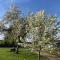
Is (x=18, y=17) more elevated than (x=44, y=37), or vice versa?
(x=18, y=17)

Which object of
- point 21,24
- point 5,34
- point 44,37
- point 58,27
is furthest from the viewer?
point 5,34

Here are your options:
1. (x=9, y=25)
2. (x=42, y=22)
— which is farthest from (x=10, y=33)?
(x=42, y=22)

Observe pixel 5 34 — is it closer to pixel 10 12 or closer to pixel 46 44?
pixel 10 12

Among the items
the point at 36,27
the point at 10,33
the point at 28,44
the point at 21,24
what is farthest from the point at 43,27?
the point at 10,33

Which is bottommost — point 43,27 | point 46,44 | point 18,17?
point 46,44

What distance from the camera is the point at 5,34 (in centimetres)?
4591

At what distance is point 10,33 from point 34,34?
77.3ft

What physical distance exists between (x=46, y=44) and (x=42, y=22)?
275 centimetres

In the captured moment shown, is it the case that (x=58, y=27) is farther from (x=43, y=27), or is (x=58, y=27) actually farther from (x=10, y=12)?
(x=10, y=12)

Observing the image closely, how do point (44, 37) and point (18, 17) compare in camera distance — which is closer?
point (44, 37)

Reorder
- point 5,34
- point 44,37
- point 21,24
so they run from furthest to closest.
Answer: point 5,34 < point 21,24 < point 44,37

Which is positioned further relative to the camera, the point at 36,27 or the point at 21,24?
the point at 21,24

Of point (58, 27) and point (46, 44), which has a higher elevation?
point (58, 27)

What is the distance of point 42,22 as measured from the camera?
73.5 ft
